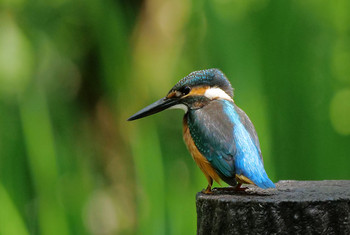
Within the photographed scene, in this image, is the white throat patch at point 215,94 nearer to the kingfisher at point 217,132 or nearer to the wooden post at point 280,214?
the kingfisher at point 217,132

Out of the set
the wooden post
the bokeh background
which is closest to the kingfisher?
the wooden post

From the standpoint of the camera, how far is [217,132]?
66.0 inches

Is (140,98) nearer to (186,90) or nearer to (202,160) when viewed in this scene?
(186,90)

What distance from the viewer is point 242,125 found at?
5.57ft

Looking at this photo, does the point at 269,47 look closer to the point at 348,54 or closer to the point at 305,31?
the point at 305,31

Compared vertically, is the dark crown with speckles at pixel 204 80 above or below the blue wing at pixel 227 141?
above

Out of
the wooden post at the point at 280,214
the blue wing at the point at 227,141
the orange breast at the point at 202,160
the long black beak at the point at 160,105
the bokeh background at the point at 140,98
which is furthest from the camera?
the bokeh background at the point at 140,98

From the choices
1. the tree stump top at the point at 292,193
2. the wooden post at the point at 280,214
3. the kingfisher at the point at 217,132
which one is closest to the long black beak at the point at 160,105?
the kingfisher at the point at 217,132

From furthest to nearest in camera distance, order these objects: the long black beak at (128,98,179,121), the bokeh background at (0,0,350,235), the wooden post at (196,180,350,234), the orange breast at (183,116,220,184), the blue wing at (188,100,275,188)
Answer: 1. the bokeh background at (0,0,350,235)
2. the long black beak at (128,98,179,121)
3. the orange breast at (183,116,220,184)
4. the blue wing at (188,100,275,188)
5. the wooden post at (196,180,350,234)

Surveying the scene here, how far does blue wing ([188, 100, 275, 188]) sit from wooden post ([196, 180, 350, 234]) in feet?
0.55

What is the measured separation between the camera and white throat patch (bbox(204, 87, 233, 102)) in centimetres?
181

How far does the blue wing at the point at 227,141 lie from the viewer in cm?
160

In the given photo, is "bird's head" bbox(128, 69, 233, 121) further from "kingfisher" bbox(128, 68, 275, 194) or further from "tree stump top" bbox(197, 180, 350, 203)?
"tree stump top" bbox(197, 180, 350, 203)

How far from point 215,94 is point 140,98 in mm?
1002
